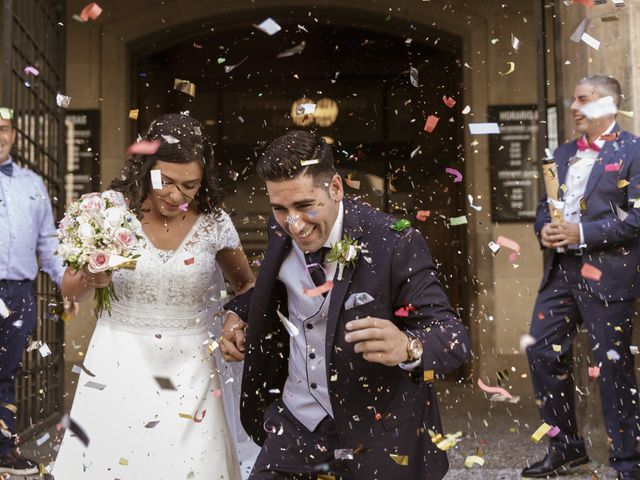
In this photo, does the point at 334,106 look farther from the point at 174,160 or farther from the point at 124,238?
the point at 124,238

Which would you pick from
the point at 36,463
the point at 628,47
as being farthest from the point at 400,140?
the point at 36,463

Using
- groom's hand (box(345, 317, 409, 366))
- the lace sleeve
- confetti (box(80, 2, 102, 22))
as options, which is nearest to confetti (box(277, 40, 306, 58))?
confetti (box(80, 2, 102, 22))

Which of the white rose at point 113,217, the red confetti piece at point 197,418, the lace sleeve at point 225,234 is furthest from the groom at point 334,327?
the lace sleeve at point 225,234

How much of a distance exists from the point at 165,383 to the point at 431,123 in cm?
697

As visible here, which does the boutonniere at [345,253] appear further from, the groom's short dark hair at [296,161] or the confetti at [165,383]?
the confetti at [165,383]

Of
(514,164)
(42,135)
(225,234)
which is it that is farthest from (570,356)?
(514,164)

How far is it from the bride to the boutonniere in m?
0.91

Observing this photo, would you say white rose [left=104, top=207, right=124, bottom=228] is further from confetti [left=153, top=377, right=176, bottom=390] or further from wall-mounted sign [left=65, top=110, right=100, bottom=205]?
wall-mounted sign [left=65, top=110, right=100, bottom=205]

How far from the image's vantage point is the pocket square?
118 inches

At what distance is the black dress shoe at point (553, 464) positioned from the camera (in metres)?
5.27

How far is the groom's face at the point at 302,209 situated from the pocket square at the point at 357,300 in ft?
0.59

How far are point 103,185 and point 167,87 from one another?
179 cm

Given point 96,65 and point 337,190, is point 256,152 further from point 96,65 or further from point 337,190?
point 337,190

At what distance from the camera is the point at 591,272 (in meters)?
5.19
